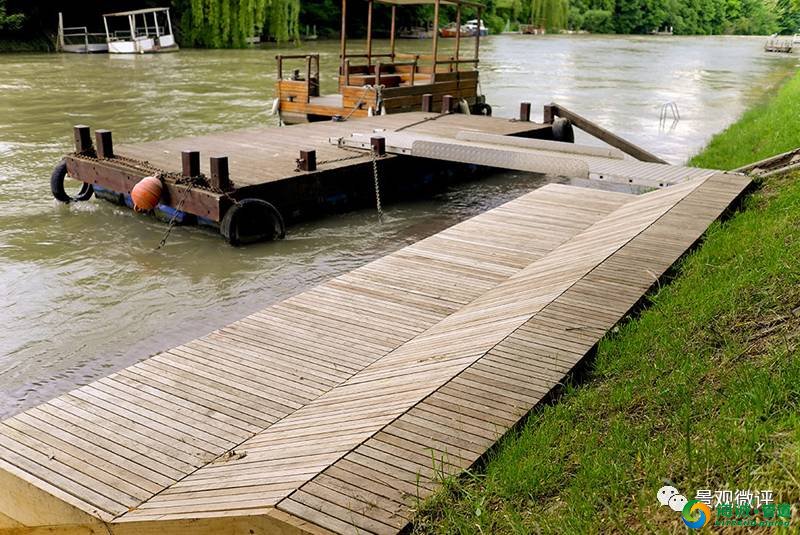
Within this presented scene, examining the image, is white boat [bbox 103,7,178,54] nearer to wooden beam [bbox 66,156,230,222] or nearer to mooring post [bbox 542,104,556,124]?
mooring post [bbox 542,104,556,124]

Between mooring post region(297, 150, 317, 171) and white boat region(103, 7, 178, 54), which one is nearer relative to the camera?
mooring post region(297, 150, 317, 171)

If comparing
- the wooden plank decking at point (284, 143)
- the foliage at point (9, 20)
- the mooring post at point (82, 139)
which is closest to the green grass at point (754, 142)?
the wooden plank decking at point (284, 143)

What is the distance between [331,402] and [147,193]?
21.6 feet

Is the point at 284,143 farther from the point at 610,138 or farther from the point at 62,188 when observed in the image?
the point at 610,138

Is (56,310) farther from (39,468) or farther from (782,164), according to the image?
(782,164)

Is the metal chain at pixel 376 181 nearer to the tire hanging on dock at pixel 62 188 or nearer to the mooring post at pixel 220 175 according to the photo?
the mooring post at pixel 220 175

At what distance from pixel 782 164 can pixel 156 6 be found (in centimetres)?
4890

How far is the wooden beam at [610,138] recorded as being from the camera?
14492 mm

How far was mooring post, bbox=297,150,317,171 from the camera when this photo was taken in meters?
11.3

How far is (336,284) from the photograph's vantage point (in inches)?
271

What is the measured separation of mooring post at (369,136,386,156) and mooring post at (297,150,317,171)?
60.1 inches

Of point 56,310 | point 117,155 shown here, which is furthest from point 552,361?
point 117,155

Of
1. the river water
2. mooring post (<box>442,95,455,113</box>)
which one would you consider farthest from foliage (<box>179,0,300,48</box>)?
mooring post (<box>442,95,455,113</box>)

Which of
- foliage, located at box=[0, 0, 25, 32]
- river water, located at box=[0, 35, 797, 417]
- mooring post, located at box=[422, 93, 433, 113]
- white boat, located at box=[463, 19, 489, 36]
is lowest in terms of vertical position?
river water, located at box=[0, 35, 797, 417]
